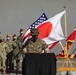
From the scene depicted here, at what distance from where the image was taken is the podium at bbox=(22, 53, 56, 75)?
28.0ft

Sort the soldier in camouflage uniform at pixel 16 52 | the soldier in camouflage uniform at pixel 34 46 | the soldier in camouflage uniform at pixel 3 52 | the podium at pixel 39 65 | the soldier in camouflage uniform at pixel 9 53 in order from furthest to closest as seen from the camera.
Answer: the soldier in camouflage uniform at pixel 16 52, the soldier in camouflage uniform at pixel 9 53, the soldier in camouflage uniform at pixel 3 52, the soldier in camouflage uniform at pixel 34 46, the podium at pixel 39 65

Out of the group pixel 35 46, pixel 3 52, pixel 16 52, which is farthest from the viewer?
pixel 16 52

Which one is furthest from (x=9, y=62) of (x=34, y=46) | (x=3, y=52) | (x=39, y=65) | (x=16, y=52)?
(x=39, y=65)

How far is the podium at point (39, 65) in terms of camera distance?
8.52 metres

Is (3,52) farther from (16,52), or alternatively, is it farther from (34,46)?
(34,46)

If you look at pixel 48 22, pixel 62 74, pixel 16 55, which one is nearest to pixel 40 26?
pixel 48 22

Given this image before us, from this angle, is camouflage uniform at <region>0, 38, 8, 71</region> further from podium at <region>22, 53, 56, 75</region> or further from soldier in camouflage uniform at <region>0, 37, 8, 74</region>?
podium at <region>22, 53, 56, 75</region>

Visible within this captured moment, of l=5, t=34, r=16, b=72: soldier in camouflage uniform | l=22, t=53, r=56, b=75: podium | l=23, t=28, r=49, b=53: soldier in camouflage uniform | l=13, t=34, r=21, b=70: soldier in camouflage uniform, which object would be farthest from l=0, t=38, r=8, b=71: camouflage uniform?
l=22, t=53, r=56, b=75: podium

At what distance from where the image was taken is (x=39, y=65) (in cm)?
854

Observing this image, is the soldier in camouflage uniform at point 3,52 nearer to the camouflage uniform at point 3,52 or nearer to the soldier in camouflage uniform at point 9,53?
the camouflage uniform at point 3,52

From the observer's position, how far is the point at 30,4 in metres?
18.1

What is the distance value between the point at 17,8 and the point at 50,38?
5.22 meters

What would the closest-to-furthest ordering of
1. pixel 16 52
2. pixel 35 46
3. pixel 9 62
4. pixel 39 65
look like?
pixel 39 65 < pixel 35 46 < pixel 16 52 < pixel 9 62

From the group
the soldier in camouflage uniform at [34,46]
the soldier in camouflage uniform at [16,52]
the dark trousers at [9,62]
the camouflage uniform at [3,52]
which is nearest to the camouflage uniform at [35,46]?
the soldier in camouflage uniform at [34,46]
